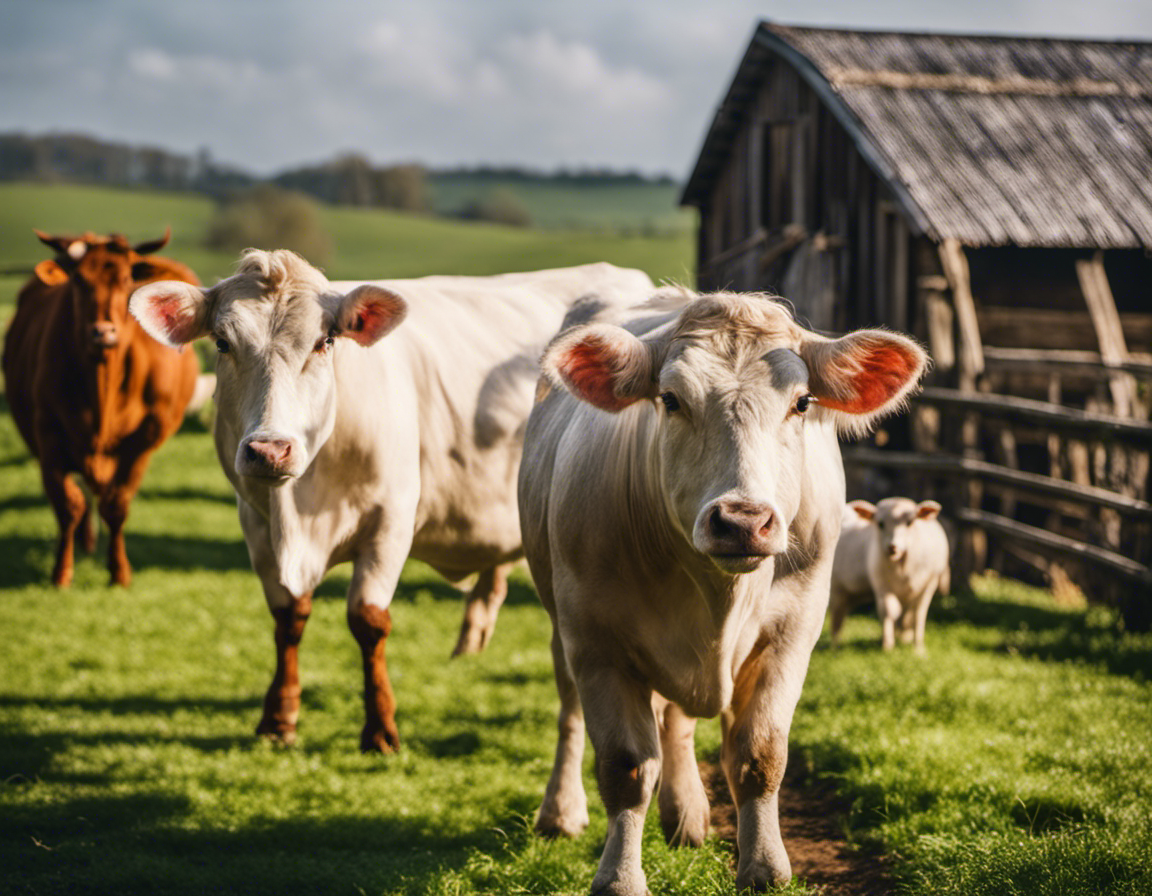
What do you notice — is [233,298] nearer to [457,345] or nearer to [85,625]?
[457,345]

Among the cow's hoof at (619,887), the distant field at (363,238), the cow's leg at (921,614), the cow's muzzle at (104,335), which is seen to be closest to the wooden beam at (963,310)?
the cow's leg at (921,614)

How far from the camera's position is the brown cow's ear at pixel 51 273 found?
25.6ft

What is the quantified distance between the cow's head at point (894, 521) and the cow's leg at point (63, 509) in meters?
5.96

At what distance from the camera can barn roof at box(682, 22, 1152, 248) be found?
1108 centimetres

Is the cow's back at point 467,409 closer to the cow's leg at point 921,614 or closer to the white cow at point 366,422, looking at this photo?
the white cow at point 366,422

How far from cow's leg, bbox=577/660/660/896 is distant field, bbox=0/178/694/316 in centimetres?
4119

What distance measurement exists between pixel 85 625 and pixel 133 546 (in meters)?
2.41

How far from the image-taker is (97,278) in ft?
25.8

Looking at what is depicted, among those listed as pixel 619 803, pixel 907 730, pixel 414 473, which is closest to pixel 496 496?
pixel 414 473

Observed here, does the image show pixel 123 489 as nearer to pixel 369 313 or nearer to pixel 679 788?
pixel 369 313

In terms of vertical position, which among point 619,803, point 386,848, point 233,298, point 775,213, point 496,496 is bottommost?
point 386,848

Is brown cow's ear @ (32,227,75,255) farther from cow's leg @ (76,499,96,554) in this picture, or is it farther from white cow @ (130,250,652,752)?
white cow @ (130,250,652,752)

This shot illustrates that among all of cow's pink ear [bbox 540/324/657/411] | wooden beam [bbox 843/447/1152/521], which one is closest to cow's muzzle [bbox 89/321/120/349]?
cow's pink ear [bbox 540/324/657/411]

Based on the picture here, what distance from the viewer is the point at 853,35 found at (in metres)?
14.1
